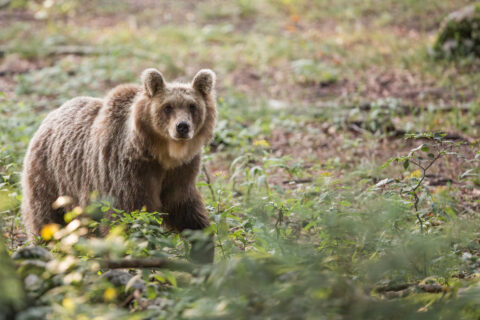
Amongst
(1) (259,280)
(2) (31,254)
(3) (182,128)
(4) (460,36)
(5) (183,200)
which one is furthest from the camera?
(4) (460,36)

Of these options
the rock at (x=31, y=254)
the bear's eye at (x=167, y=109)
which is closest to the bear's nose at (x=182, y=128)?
the bear's eye at (x=167, y=109)

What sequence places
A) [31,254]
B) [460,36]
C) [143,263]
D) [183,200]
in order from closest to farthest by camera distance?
[31,254] < [143,263] < [183,200] < [460,36]

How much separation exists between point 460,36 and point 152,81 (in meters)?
8.26

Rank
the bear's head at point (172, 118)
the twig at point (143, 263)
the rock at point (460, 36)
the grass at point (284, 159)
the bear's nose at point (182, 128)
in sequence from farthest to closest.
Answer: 1. the rock at point (460, 36)
2. the bear's head at point (172, 118)
3. the bear's nose at point (182, 128)
4. the twig at point (143, 263)
5. the grass at point (284, 159)

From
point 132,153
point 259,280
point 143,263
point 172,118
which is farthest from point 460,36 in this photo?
point 259,280

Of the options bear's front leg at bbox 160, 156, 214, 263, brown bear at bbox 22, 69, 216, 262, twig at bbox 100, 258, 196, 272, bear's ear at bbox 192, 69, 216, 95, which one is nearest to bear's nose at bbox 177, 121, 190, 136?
brown bear at bbox 22, 69, 216, 262

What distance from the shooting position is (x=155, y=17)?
1605 centimetres

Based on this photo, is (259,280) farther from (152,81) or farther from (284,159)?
(284,159)

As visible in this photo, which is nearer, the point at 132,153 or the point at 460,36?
the point at 132,153

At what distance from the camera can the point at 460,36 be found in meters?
10.8

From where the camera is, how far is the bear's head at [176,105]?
15.1ft

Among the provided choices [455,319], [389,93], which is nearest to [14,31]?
[389,93]

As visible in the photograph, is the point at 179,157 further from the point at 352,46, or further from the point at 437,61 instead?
the point at 352,46

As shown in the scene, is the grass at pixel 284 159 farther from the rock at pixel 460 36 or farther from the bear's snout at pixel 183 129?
the bear's snout at pixel 183 129
